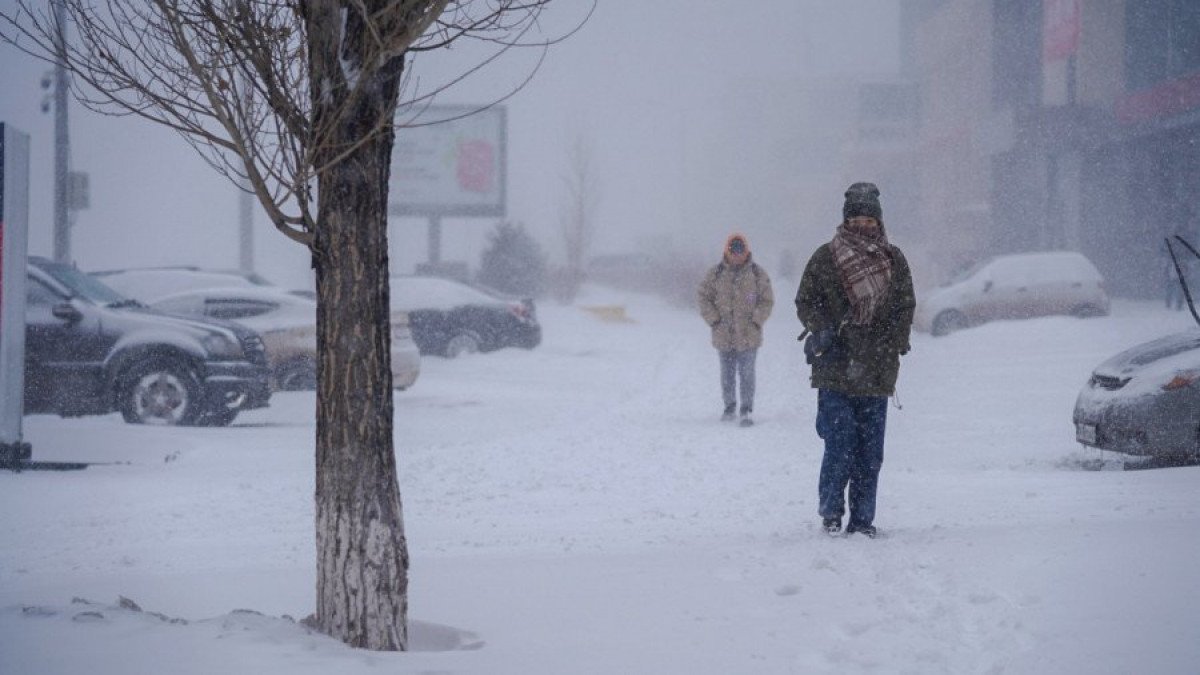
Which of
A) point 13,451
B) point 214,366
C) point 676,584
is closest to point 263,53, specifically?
point 676,584

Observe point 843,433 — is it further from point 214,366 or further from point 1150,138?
point 1150,138

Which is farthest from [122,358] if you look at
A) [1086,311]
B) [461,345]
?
[1086,311]

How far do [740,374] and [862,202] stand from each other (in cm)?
617

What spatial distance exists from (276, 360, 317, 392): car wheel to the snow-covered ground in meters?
0.96

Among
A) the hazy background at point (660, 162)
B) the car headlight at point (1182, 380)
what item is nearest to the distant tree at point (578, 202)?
the hazy background at point (660, 162)

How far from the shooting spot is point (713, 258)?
54.4 metres

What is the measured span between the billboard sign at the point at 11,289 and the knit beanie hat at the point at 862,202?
6791 millimetres

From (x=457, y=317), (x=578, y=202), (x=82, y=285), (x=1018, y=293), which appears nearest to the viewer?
(x=82, y=285)

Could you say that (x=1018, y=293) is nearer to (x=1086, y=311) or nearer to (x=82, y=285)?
(x=1086, y=311)

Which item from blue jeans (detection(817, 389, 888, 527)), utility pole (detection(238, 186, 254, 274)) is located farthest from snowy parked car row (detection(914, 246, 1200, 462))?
utility pole (detection(238, 186, 254, 274))

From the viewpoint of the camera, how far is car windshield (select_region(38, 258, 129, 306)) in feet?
40.3

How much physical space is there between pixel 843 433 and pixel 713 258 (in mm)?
48158

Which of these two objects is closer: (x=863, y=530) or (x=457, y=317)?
(x=863, y=530)

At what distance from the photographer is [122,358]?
1229 cm
